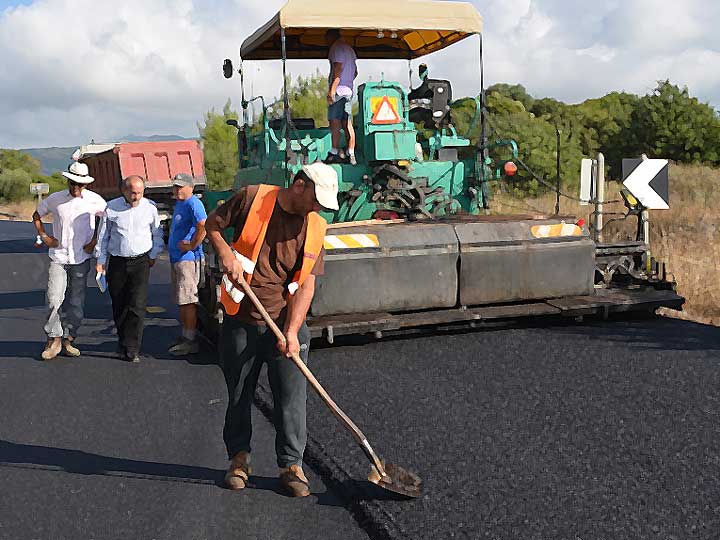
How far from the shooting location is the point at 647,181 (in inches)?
357

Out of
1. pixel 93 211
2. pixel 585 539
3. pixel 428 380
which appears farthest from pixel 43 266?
pixel 585 539

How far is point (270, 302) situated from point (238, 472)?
85 cm

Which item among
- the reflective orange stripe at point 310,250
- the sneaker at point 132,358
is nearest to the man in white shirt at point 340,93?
the sneaker at point 132,358

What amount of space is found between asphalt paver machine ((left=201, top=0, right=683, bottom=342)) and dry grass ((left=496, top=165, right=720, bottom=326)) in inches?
47.1

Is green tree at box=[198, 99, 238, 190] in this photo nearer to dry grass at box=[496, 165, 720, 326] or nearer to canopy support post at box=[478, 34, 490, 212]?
dry grass at box=[496, 165, 720, 326]

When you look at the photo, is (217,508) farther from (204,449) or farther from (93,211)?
(93,211)

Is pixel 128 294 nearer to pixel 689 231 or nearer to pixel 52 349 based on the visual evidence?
pixel 52 349

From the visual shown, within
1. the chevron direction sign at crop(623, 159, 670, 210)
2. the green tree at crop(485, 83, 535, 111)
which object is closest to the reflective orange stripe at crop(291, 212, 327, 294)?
the chevron direction sign at crop(623, 159, 670, 210)

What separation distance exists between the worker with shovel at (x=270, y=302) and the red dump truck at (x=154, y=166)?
1606cm

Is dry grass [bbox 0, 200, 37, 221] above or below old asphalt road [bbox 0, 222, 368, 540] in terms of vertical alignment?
below

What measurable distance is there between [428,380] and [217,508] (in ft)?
7.64

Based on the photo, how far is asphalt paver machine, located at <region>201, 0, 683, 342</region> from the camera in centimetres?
719

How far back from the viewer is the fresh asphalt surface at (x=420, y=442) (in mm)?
3832

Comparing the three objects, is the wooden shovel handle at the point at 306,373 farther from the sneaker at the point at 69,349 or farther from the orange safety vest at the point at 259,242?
the sneaker at the point at 69,349
